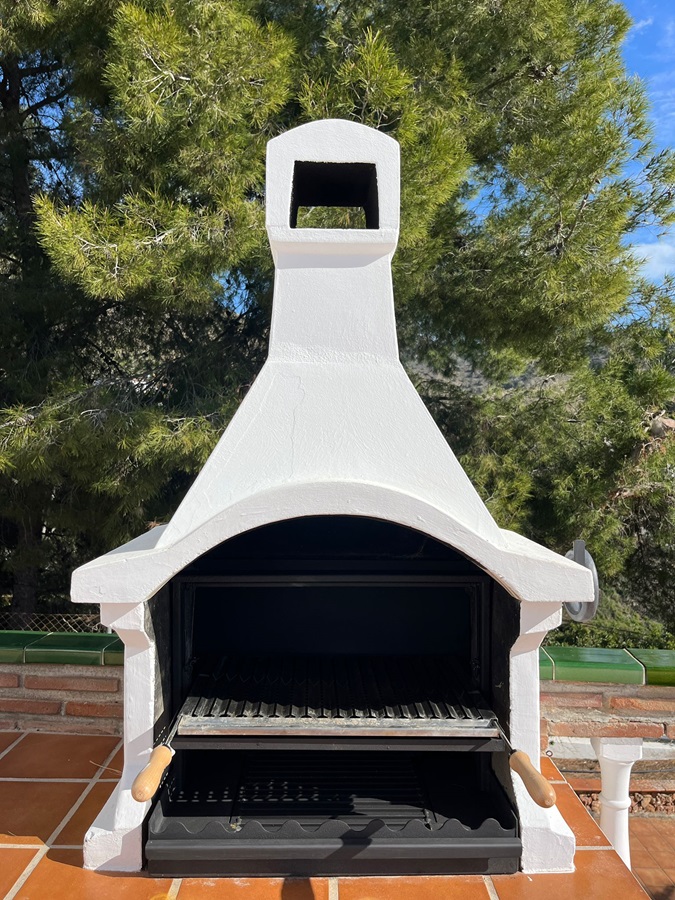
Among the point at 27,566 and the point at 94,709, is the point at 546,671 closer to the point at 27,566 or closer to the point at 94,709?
the point at 94,709

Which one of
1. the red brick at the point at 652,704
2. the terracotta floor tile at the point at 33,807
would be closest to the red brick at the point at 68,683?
the terracotta floor tile at the point at 33,807

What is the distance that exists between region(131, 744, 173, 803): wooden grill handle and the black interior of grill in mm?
112

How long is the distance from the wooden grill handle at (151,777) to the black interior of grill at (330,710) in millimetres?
112

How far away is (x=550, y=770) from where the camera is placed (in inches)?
92.2

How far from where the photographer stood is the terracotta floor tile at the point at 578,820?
1893mm

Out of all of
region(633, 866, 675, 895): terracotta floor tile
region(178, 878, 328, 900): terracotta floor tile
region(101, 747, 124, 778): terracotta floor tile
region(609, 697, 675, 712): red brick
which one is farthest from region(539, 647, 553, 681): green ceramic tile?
region(101, 747, 124, 778): terracotta floor tile

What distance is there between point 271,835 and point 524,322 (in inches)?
129

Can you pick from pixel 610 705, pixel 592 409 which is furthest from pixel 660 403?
pixel 610 705

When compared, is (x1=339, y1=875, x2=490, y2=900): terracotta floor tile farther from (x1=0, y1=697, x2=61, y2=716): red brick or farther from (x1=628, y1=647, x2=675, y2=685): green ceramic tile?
(x1=0, y1=697, x2=61, y2=716): red brick

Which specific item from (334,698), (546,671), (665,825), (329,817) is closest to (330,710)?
(334,698)

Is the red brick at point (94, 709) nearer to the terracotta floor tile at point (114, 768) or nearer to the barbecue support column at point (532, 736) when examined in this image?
the terracotta floor tile at point (114, 768)

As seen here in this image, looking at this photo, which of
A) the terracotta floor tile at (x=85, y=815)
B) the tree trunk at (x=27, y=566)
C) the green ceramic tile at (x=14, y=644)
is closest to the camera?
the terracotta floor tile at (x=85, y=815)

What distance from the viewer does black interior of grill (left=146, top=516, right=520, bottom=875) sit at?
1697 millimetres

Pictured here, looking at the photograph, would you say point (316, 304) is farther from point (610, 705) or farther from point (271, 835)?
point (610, 705)
